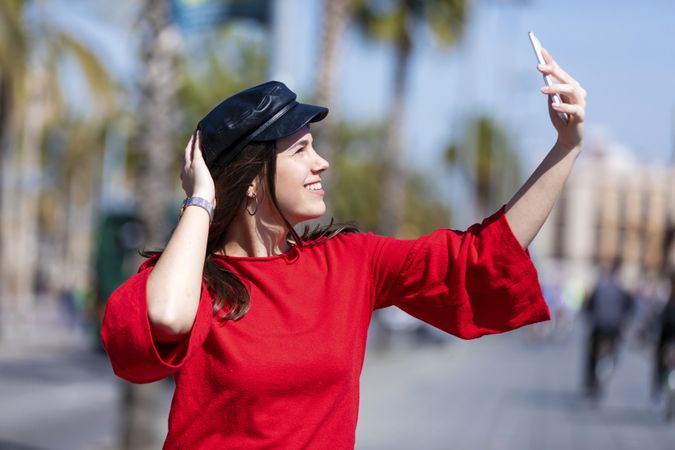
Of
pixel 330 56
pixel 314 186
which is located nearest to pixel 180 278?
pixel 314 186

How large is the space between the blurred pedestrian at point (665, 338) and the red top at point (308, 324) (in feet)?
38.7

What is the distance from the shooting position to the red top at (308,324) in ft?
9.13

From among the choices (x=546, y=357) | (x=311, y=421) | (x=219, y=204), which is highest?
(x=219, y=204)

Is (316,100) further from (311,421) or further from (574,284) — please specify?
(574,284)

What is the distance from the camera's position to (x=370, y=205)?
188 ft

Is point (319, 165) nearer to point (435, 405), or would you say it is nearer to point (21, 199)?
point (435, 405)

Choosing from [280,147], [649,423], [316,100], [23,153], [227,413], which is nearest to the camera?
[227,413]

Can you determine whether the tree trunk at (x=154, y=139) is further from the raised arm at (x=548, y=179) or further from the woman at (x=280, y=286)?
the raised arm at (x=548, y=179)

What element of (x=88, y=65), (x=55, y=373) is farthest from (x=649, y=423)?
(x=88, y=65)

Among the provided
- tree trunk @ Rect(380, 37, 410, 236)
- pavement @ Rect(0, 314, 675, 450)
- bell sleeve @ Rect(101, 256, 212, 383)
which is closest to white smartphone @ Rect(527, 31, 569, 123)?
bell sleeve @ Rect(101, 256, 212, 383)

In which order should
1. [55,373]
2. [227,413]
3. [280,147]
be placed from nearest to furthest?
[227,413] < [280,147] < [55,373]

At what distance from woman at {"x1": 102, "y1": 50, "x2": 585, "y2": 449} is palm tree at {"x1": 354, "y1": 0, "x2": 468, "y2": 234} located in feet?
82.0

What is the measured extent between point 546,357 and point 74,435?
682 inches

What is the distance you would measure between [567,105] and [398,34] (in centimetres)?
2553
